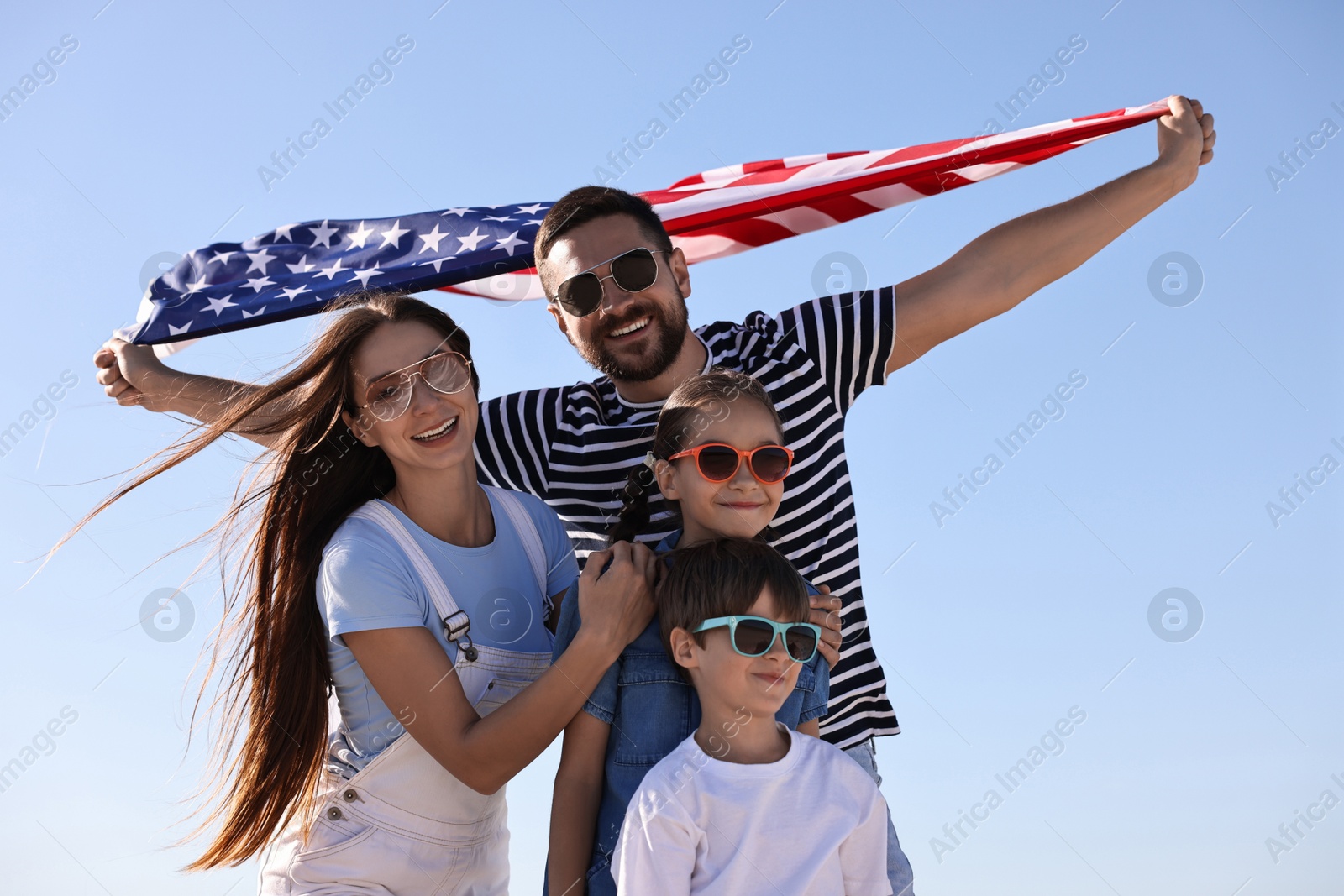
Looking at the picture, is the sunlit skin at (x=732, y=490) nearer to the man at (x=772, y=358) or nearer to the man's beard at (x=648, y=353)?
the man at (x=772, y=358)

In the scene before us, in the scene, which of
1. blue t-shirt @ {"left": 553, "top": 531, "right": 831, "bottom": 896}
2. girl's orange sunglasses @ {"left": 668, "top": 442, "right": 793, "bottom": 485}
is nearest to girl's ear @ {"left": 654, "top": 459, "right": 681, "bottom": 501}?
girl's orange sunglasses @ {"left": 668, "top": 442, "right": 793, "bottom": 485}

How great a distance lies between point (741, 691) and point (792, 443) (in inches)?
55.4

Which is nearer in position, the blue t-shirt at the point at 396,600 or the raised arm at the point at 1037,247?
the blue t-shirt at the point at 396,600

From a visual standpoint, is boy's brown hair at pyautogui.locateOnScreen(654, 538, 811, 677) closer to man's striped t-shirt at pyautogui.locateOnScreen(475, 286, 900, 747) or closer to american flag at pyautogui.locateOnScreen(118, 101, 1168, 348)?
man's striped t-shirt at pyautogui.locateOnScreen(475, 286, 900, 747)

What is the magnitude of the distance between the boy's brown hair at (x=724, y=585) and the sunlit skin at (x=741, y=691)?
1.7 inches

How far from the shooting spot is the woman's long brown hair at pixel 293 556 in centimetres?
444

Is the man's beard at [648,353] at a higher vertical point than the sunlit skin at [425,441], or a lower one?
higher

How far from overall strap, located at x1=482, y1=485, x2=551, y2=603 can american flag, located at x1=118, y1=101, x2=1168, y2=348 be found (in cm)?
214

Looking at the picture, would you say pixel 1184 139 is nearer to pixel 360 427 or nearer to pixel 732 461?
pixel 732 461

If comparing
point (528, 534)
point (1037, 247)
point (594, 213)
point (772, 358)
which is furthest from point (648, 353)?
point (1037, 247)

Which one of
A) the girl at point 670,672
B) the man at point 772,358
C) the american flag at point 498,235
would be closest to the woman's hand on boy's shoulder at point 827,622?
the girl at point 670,672

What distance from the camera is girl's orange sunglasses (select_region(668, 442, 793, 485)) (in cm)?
423

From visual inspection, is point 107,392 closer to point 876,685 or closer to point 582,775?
point 582,775

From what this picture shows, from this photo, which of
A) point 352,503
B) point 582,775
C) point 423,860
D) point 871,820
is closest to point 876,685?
point 871,820
